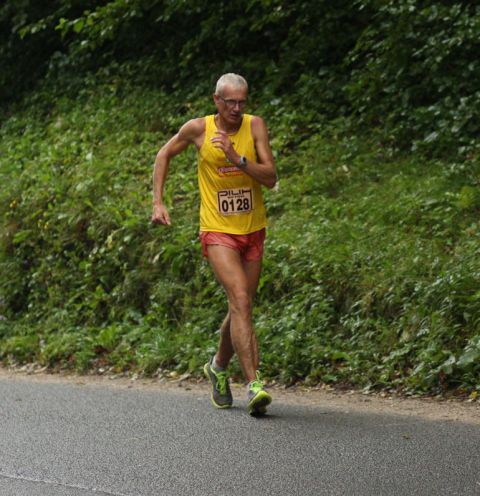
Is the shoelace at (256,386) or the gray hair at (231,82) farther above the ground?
the gray hair at (231,82)

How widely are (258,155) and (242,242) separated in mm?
615

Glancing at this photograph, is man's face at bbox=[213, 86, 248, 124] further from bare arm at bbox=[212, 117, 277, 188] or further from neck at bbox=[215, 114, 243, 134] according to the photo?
bare arm at bbox=[212, 117, 277, 188]

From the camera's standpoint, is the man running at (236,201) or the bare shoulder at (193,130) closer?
the man running at (236,201)

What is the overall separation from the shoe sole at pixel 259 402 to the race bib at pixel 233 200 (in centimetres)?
129

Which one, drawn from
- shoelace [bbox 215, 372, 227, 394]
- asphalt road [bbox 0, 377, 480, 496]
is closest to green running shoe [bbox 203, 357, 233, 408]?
shoelace [bbox 215, 372, 227, 394]

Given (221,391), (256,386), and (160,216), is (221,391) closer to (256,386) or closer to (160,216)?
(256,386)

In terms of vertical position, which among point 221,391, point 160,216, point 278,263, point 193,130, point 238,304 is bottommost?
point 221,391

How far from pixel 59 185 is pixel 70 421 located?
22.7 ft

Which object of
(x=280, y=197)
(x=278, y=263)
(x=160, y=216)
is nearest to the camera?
(x=160, y=216)

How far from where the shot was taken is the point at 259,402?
25.0 ft

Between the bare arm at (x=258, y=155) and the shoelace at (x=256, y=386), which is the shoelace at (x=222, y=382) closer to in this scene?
the shoelace at (x=256, y=386)

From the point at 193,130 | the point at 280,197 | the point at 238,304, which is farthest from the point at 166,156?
the point at 280,197

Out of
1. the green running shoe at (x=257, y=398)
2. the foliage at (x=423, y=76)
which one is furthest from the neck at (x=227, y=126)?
the foliage at (x=423, y=76)

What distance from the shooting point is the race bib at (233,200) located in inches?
314
